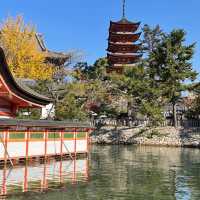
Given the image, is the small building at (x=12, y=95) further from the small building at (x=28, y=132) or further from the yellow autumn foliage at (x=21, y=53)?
the yellow autumn foliage at (x=21, y=53)

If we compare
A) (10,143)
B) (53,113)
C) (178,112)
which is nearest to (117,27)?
(178,112)

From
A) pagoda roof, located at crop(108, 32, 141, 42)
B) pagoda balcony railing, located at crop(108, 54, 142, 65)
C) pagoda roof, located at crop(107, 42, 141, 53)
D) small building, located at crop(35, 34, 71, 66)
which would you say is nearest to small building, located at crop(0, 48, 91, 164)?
small building, located at crop(35, 34, 71, 66)

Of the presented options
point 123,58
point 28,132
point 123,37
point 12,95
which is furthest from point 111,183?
point 123,37

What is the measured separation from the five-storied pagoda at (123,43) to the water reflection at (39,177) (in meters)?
56.6

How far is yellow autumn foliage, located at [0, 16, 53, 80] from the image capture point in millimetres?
52188

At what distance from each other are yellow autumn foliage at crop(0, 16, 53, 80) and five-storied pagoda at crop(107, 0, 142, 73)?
89.8ft

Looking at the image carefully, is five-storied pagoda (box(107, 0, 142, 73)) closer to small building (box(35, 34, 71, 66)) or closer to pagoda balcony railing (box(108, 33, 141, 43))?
pagoda balcony railing (box(108, 33, 141, 43))

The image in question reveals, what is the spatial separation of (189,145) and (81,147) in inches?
Result: 871

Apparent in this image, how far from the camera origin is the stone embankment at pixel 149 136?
4944 cm

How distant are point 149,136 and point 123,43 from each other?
33570 millimetres

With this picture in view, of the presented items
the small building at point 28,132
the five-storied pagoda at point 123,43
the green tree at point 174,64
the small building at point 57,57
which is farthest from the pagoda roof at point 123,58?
the small building at point 28,132

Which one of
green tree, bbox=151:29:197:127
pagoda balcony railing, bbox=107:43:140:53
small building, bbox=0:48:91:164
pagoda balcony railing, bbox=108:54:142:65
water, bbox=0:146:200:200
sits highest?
pagoda balcony railing, bbox=107:43:140:53

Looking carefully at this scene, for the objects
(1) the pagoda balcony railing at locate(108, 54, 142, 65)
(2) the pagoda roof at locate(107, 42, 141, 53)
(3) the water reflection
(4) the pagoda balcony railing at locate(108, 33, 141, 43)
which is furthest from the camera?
(4) the pagoda balcony railing at locate(108, 33, 141, 43)

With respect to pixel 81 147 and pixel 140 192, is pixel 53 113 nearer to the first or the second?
pixel 81 147
